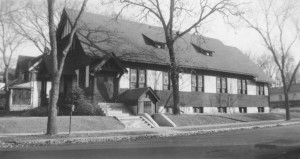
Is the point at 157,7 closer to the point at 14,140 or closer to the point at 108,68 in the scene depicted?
the point at 108,68

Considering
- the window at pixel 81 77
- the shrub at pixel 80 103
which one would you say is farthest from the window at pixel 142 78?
the shrub at pixel 80 103

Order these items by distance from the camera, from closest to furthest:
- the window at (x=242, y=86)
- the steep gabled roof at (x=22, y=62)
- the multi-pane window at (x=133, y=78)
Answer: the multi-pane window at (x=133, y=78) → the window at (x=242, y=86) → the steep gabled roof at (x=22, y=62)

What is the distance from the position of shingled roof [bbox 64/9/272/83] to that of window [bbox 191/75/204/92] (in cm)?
121

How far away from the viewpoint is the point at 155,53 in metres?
29.8

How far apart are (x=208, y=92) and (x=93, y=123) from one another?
1698 cm

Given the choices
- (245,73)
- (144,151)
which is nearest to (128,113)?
(144,151)

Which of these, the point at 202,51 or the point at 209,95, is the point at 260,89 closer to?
the point at 209,95

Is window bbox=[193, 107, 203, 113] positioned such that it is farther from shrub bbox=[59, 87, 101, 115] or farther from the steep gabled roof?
the steep gabled roof

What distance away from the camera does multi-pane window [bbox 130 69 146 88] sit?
89.9ft

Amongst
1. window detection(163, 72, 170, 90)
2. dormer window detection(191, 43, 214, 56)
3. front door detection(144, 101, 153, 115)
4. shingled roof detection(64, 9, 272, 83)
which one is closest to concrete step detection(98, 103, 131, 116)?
front door detection(144, 101, 153, 115)

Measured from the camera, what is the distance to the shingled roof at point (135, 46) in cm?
2653

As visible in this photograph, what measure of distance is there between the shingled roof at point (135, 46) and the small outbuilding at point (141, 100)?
10.7ft

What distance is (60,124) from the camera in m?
18.9

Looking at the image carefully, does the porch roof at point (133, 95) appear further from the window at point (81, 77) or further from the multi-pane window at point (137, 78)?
the window at point (81, 77)
